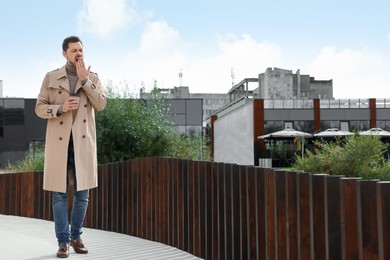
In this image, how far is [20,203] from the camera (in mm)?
9859

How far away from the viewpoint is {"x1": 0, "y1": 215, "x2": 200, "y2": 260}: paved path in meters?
5.47

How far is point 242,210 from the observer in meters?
4.74

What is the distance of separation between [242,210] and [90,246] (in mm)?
2086

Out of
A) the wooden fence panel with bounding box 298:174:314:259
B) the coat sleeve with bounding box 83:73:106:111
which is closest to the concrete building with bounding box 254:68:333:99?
the coat sleeve with bounding box 83:73:106:111

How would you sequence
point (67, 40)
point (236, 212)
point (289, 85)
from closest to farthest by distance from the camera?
point (236, 212)
point (67, 40)
point (289, 85)

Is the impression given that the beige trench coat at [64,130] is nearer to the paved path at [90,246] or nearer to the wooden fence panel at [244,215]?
the paved path at [90,246]

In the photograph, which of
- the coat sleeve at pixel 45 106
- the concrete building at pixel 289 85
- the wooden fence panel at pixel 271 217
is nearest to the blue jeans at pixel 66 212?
the coat sleeve at pixel 45 106

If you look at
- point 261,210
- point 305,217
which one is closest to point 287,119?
point 261,210

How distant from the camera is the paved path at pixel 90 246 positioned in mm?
5469

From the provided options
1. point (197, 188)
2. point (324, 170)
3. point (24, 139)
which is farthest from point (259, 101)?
point (197, 188)

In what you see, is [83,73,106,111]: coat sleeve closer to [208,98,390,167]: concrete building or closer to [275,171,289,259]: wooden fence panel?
[275,171,289,259]: wooden fence panel

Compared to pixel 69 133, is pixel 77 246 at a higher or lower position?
lower

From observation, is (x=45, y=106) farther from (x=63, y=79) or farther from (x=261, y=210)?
(x=261, y=210)

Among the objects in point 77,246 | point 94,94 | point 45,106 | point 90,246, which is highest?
point 94,94
